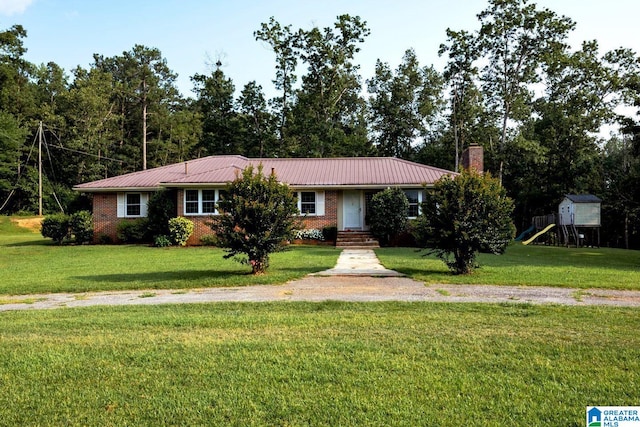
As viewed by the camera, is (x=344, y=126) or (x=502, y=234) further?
(x=344, y=126)

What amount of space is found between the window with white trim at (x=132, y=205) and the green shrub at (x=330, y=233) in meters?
9.26

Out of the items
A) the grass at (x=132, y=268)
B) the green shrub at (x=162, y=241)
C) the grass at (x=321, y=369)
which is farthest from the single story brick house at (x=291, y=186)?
the grass at (x=321, y=369)

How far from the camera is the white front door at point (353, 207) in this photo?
23.4 metres

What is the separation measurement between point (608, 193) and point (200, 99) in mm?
38209

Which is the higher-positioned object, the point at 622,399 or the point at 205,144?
the point at 205,144

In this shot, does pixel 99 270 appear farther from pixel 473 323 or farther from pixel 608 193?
pixel 608 193

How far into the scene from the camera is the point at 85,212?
898 inches

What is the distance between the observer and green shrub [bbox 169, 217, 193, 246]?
828 inches

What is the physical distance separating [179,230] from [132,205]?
437 centimetres

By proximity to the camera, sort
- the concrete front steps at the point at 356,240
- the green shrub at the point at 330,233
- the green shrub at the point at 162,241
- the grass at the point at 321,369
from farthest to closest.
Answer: the green shrub at the point at 330,233 → the concrete front steps at the point at 356,240 → the green shrub at the point at 162,241 → the grass at the point at 321,369

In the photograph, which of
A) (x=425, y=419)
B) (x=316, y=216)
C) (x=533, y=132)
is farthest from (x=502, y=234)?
(x=533, y=132)

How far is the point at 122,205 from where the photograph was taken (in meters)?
23.6

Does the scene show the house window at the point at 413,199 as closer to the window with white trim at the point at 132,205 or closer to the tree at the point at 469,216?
the tree at the point at 469,216

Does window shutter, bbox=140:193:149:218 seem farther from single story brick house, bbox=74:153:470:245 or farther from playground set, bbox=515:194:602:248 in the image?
playground set, bbox=515:194:602:248
